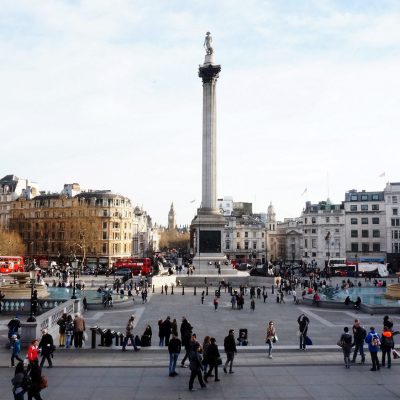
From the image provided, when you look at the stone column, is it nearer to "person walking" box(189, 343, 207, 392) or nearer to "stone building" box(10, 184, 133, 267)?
"stone building" box(10, 184, 133, 267)

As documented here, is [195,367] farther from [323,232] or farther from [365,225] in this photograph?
[323,232]

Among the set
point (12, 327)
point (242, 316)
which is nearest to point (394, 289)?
point (242, 316)

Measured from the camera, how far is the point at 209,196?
232ft

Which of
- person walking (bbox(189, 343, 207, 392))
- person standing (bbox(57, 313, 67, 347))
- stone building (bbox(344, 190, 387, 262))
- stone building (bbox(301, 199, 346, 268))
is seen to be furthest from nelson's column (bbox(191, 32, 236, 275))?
person walking (bbox(189, 343, 207, 392))

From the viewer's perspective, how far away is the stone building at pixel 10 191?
11469cm

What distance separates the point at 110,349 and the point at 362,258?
85.6 meters

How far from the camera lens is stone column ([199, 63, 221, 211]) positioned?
70812mm

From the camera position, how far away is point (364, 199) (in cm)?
10688

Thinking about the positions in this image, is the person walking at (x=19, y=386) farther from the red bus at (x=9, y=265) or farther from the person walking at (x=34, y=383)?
the red bus at (x=9, y=265)

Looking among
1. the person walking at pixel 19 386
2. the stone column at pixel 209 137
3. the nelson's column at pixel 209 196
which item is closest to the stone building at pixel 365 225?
the nelson's column at pixel 209 196

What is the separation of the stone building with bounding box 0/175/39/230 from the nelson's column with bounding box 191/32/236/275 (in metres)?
58.1

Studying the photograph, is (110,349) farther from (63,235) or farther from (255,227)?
(255,227)

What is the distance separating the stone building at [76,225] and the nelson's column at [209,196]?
3513 cm

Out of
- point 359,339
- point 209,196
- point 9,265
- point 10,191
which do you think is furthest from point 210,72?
point 10,191
